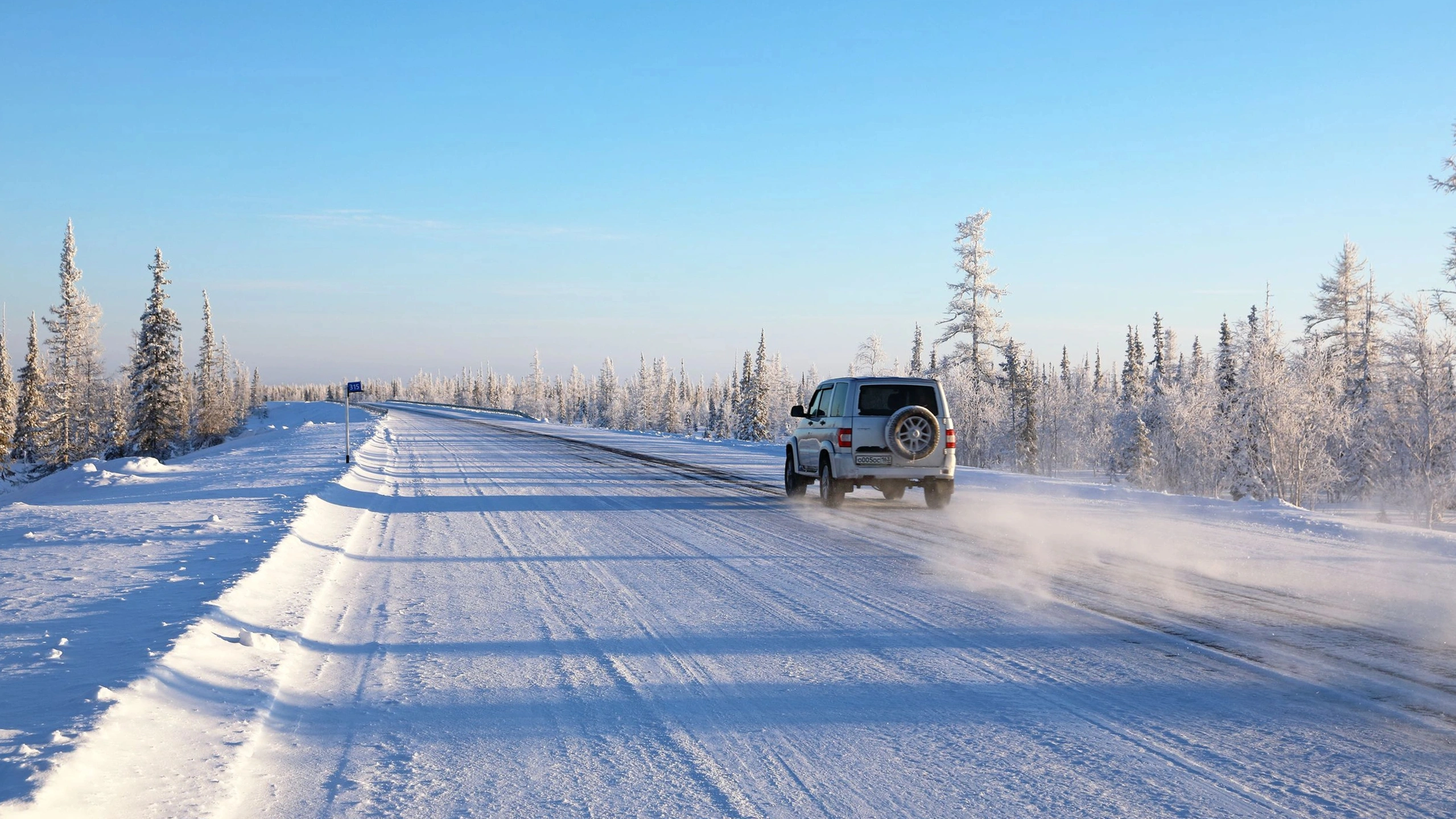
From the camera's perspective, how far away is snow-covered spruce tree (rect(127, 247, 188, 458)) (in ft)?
186

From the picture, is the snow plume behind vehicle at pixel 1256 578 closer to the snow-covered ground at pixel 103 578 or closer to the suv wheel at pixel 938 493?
the suv wheel at pixel 938 493

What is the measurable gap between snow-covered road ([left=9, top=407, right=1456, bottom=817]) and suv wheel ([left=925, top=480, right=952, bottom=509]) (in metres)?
5.67

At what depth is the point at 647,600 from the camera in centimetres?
764

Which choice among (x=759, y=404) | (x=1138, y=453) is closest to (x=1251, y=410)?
(x=1138, y=453)

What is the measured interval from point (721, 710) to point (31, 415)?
7317cm

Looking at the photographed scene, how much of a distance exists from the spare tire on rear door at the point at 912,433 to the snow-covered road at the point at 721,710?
5.41 m

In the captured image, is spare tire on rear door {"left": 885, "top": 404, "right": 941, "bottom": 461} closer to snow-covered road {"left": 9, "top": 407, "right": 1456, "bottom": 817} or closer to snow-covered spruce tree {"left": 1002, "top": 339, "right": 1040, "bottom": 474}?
snow-covered road {"left": 9, "top": 407, "right": 1456, "bottom": 817}

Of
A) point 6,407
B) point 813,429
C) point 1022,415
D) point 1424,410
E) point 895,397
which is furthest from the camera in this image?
point 1022,415

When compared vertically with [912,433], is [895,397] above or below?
above

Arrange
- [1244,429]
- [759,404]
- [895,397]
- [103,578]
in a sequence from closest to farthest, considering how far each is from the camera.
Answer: [103,578] < [895,397] < [1244,429] < [759,404]

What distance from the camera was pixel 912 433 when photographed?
1449 centimetres

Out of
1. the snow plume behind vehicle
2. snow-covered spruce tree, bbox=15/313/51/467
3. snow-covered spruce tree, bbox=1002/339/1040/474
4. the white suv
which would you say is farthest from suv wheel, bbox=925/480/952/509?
snow-covered spruce tree, bbox=15/313/51/467

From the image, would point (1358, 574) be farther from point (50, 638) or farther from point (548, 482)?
point (548, 482)

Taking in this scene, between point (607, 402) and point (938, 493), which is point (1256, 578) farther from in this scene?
point (607, 402)
